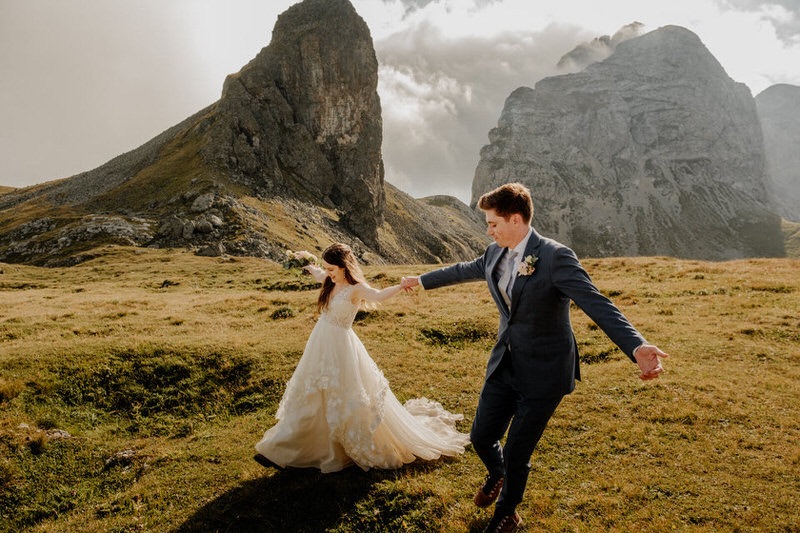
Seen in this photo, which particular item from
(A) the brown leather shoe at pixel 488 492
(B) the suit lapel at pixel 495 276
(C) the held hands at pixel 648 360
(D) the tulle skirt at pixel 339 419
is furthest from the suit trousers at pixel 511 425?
(D) the tulle skirt at pixel 339 419

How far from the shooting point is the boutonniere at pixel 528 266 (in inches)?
245

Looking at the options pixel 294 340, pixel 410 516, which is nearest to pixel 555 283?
pixel 410 516

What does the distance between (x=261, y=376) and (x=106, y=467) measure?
509cm

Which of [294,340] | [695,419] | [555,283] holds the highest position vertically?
[555,283]

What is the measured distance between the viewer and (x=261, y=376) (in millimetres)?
15281

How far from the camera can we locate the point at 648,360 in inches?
198

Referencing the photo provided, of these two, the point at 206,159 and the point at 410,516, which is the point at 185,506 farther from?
the point at 206,159

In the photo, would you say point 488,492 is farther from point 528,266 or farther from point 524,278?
point 528,266

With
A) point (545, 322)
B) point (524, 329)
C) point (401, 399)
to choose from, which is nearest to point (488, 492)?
point (524, 329)

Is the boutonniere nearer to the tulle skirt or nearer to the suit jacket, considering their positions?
the suit jacket

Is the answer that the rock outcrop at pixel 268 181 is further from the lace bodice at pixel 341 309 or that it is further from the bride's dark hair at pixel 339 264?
the lace bodice at pixel 341 309

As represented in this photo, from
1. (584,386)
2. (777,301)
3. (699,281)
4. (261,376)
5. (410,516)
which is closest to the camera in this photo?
(410,516)

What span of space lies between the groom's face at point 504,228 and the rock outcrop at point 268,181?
5897cm

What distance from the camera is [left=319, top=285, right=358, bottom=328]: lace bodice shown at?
9648 mm
